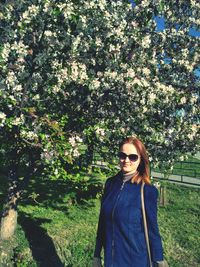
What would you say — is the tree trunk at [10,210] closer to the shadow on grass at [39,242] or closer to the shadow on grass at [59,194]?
the shadow on grass at [39,242]

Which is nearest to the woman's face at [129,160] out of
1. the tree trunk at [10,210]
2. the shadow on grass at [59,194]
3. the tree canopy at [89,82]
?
the tree canopy at [89,82]

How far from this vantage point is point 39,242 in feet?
39.1

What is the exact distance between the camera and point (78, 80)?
975cm

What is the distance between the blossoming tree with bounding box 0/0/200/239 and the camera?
873cm

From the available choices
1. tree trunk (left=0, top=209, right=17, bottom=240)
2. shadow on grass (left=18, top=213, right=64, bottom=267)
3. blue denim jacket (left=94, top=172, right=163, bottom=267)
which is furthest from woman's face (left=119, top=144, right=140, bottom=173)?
tree trunk (left=0, top=209, right=17, bottom=240)

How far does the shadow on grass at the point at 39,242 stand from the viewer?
10.9 metres

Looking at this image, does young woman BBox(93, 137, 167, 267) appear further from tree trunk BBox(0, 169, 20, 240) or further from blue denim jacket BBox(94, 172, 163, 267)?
tree trunk BBox(0, 169, 20, 240)

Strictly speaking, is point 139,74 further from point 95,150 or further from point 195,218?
point 195,218

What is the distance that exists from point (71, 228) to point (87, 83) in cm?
634

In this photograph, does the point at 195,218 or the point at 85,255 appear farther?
the point at 195,218

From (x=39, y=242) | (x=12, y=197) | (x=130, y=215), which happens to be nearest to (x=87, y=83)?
(x=12, y=197)

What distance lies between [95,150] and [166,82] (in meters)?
3.52

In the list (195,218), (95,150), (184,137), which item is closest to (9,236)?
(95,150)

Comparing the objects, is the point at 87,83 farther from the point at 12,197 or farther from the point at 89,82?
the point at 12,197
